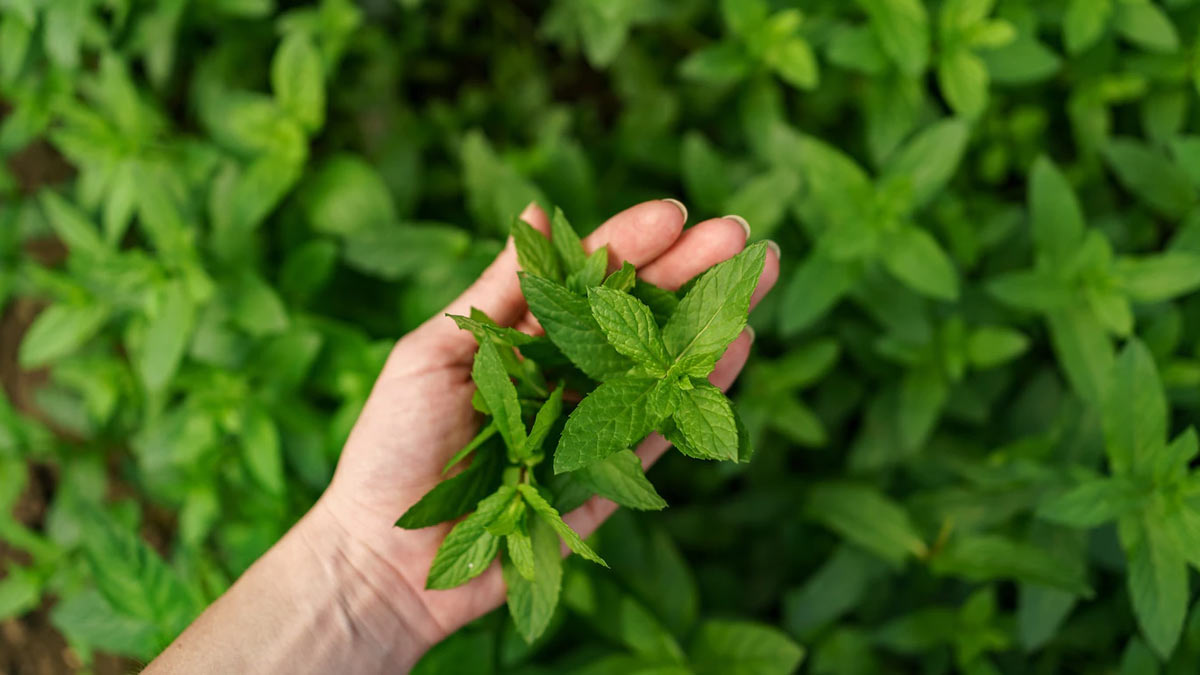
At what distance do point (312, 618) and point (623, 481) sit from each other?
2.64 ft

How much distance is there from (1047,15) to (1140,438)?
1269mm

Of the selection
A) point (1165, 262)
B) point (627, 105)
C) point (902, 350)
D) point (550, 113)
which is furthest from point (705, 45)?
point (1165, 262)

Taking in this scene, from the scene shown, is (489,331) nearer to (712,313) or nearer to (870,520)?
(712,313)

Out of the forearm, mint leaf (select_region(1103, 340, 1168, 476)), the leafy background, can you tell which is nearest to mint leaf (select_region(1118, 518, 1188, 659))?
the leafy background

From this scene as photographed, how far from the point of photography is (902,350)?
2.32 meters

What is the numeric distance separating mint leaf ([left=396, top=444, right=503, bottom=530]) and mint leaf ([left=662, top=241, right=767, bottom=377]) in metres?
0.40

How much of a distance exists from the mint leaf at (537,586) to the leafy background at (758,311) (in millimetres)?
615

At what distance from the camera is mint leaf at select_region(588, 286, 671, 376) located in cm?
127

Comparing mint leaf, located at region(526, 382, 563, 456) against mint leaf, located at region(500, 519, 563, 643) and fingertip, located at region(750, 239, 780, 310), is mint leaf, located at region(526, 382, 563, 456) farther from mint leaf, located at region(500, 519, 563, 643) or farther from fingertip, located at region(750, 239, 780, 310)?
fingertip, located at region(750, 239, 780, 310)

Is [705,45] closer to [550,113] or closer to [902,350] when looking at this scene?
[550,113]

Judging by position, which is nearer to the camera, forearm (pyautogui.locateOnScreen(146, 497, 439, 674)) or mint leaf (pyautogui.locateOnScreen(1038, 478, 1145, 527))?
forearm (pyautogui.locateOnScreen(146, 497, 439, 674))

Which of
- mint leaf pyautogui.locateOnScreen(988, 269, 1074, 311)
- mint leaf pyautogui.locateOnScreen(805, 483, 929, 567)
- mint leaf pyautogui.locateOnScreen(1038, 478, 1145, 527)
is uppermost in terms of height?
mint leaf pyautogui.locateOnScreen(988, 269, 1074, 311)

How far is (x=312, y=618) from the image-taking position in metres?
1.71

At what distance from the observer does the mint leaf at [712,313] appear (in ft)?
4.17
